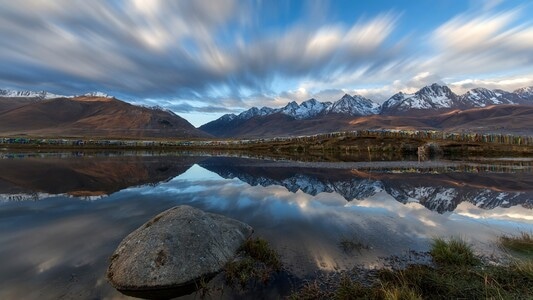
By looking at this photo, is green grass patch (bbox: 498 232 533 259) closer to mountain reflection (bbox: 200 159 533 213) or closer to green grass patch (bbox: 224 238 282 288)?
mountain reflection (bbox: 200 159 533 213)

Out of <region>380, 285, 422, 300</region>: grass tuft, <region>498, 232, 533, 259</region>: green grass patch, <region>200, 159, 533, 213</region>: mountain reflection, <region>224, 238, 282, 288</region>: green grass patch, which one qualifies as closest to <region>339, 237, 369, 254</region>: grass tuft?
<region>224, 238, 282, 288</region>: green grass patch

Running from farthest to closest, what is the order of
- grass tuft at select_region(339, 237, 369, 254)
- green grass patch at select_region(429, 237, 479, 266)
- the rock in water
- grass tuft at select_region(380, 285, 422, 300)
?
grass tuft at select_region(339, 237, 369, 254) → green grass patch at select_region(429, 237, 479, 266) → the rock in water → grass tuft at select_region(380, 285, 422, 300)

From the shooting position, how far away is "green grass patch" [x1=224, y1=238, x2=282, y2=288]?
10500 millimetres

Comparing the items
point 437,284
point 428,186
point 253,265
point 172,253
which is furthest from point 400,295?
point 428,186

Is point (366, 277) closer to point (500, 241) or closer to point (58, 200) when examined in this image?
point (500, 241)

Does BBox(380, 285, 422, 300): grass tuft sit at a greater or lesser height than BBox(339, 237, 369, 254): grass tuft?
greater

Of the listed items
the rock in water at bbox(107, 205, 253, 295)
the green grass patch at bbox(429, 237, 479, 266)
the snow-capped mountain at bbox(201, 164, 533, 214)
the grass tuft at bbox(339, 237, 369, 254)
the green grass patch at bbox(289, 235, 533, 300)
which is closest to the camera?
the green grass patch at bbox(289, 235, 533, 300)

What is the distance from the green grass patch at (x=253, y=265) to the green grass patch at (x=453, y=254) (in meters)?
5.72

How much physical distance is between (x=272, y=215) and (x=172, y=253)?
29.5ft

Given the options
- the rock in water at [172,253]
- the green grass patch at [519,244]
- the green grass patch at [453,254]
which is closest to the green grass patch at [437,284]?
the green grass patch at [453,254]

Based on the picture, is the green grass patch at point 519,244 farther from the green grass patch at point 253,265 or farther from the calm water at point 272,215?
the green grass patch at point 253,265

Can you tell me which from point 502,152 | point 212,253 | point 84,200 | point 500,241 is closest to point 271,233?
point 212,253

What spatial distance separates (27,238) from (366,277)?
1451 centimetres

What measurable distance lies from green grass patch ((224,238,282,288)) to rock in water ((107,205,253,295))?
477mm
